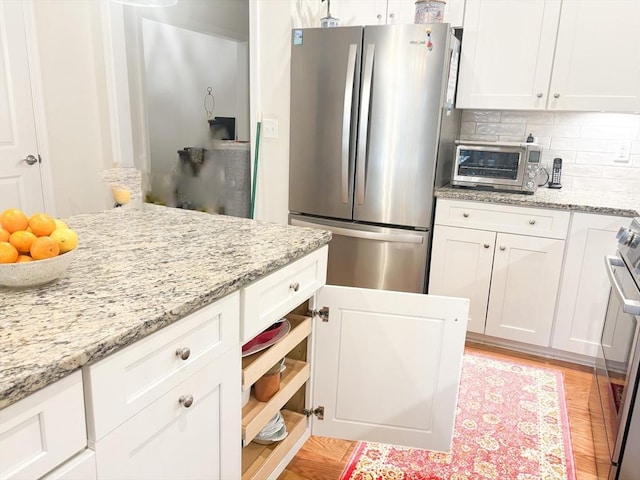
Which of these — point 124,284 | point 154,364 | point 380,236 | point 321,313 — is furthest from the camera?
point 380,236

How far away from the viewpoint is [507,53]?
2758 mm

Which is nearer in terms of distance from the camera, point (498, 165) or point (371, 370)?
point (371, 370)

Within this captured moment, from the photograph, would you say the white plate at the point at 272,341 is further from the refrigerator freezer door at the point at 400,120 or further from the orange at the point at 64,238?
the refrigerator freezer door at the point at 400,120

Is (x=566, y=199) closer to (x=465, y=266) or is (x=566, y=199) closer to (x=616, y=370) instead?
(x=465, y=266)

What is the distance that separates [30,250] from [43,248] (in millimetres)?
29

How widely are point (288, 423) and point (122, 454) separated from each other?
982mm

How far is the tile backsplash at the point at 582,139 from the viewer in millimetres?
2906

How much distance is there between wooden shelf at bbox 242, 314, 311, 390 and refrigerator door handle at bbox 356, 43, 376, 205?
1.26 m

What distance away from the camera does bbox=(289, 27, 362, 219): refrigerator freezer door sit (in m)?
2.75

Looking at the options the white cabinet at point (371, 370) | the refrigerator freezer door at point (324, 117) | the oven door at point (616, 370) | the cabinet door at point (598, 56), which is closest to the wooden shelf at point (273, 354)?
the white cabinet at point (371, 370)

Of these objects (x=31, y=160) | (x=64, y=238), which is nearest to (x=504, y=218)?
(x=64, y=238)

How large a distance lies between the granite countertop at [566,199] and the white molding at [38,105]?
2688 mm

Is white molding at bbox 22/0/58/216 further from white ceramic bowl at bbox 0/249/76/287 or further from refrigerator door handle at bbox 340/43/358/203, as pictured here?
white ceramic bowl at bbox 0/249/76/287

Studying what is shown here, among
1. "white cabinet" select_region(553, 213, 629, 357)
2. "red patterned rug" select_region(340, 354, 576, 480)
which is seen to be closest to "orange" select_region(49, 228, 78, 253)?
"red patterned rug" select_region(340, 354, 576, 480)
